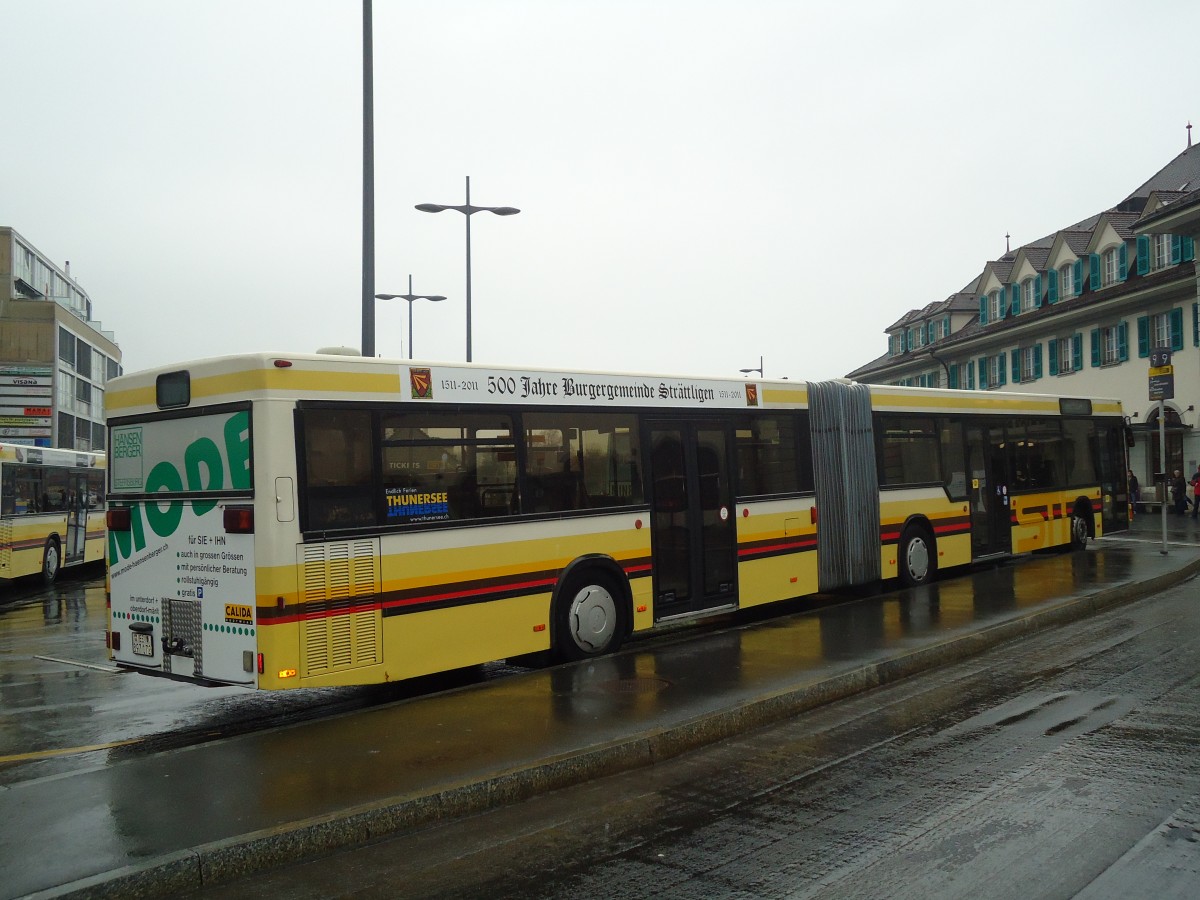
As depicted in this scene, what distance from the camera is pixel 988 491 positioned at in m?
17.0

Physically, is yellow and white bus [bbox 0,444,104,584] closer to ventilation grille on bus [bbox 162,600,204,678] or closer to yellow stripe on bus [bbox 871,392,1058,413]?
ventilation grille on bus [bbox 162,600,204,678]

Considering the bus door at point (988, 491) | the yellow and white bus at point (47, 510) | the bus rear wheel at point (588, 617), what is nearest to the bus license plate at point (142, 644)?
the bus rear wheel at point (588, 617)

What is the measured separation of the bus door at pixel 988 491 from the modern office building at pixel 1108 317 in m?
17.9

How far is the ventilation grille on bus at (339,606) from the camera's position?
7.98 m

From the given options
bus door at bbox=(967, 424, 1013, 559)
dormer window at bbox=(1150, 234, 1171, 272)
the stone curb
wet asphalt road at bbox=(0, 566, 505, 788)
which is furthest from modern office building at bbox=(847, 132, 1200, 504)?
wet asphalt road at bbox=(0, 566, 505, 788)

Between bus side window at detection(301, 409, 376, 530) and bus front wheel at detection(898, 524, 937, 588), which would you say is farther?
bus front wheel at detection(898, 524, 937, 588)

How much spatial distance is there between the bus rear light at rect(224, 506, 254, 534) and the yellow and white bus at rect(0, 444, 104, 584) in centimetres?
1475

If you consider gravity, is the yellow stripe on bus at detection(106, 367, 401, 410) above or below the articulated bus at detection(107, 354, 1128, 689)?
above

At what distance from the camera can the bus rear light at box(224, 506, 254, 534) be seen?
7863 millimetres

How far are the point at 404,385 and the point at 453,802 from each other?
3.91 metres

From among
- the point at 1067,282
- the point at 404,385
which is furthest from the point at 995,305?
the point at 404,385

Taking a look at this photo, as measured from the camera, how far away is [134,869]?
4.93 meters

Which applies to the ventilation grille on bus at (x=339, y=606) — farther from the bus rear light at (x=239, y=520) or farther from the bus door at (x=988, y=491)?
the bus door at (x=988, y=491)

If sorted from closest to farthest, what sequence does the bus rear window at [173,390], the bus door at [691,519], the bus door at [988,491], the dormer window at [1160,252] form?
the bus rear window at [173,390] < the bus door at [691,519] < the bus door at [988,491] < the dormer window at [1160,252]
